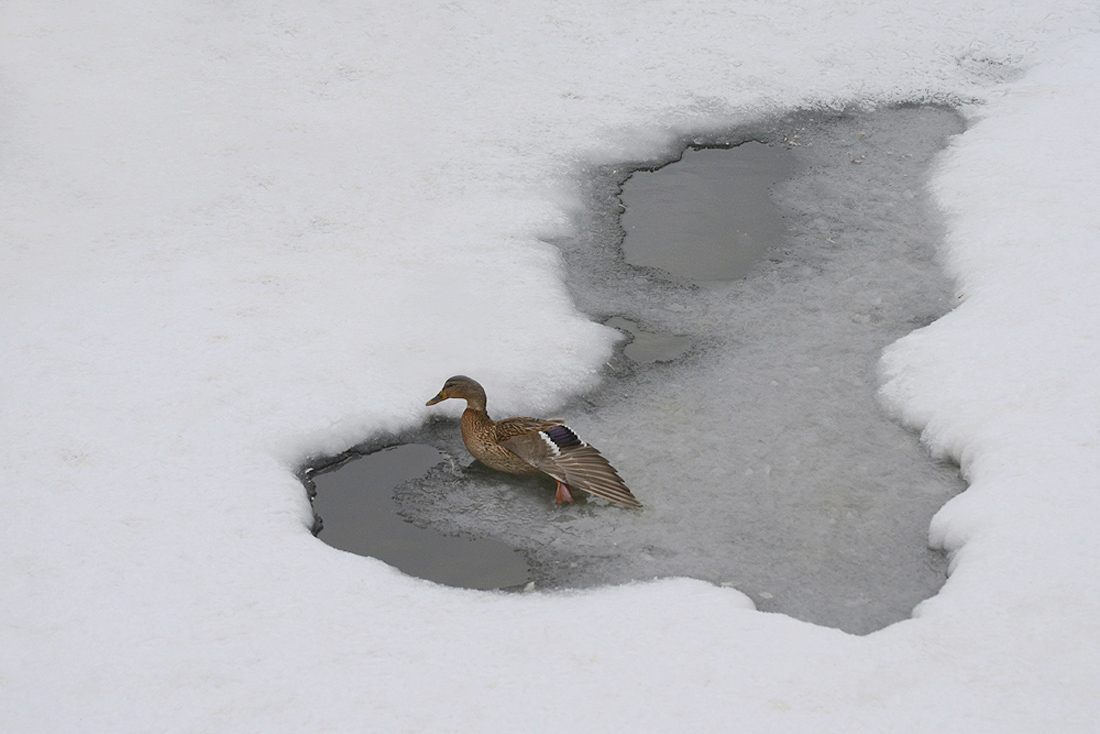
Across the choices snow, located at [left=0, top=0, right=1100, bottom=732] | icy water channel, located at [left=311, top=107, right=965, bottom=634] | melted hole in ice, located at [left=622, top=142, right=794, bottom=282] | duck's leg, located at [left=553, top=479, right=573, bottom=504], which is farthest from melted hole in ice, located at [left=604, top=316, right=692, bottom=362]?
duck's leg, located at [left=553, top=479, right=573, bottom=504]

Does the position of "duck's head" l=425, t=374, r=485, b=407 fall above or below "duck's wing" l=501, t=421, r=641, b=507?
above

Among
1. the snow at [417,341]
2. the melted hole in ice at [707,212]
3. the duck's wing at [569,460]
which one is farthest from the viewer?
the melted hole in ice at [707,212]

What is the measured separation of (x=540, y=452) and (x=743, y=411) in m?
1.36

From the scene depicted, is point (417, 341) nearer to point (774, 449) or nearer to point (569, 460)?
point (569, 460)

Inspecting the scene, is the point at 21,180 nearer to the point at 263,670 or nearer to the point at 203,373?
the point at 203,373

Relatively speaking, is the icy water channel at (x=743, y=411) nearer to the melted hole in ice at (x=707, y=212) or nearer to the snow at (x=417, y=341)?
the melted hole in ice at (x=707, y=212)

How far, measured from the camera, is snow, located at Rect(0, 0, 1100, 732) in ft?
14.1

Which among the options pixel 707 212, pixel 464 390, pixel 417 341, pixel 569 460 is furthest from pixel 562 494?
pixel 707 212

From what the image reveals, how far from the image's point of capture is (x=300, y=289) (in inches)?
276

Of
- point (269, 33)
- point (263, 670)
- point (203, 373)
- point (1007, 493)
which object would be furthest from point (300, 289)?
point (1007, 493)

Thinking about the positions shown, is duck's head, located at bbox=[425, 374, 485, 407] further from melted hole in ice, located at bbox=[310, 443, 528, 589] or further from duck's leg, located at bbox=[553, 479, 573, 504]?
duck's leg, located at bbox=[553, 479, 573, 504]

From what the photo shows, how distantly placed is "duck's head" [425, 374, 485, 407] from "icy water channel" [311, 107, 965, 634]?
310 mm

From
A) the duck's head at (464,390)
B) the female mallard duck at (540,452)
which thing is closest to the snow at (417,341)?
the duck's head at (464,390)

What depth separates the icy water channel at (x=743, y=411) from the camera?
16.9 feet
